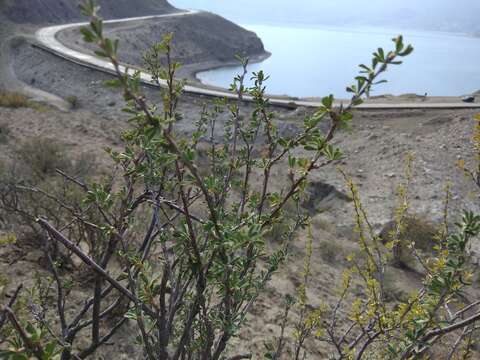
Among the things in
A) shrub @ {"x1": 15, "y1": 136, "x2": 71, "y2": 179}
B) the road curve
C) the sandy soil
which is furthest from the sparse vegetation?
the road curve

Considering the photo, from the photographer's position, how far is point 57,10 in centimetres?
5384

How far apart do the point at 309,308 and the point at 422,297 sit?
3.41 metres

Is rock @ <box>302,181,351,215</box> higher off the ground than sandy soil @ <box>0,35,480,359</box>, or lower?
lower

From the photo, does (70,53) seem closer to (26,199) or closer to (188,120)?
(188,120)

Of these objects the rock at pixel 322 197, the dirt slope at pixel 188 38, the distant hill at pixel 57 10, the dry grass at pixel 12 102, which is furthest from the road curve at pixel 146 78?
the distant hill at pixel 57 10

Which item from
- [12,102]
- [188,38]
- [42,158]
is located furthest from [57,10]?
[42,158]

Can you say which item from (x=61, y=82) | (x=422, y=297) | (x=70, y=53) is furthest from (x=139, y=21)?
(x=422, y=297)

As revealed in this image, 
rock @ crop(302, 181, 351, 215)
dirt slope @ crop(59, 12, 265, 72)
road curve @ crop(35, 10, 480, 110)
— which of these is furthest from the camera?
dirt slope @ crop(59, 12, 265, 72)

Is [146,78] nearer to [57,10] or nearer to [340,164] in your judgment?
[340,164]

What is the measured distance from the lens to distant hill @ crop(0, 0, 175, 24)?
1811 inches

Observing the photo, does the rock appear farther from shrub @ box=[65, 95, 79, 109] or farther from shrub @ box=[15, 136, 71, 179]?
shrub @ box=[65, 95, 79, 109]

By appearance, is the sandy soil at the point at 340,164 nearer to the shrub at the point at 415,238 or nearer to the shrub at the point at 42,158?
the shrub at the point at 415,238

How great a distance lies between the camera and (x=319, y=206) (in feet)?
42.4

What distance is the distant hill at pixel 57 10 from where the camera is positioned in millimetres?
46000
